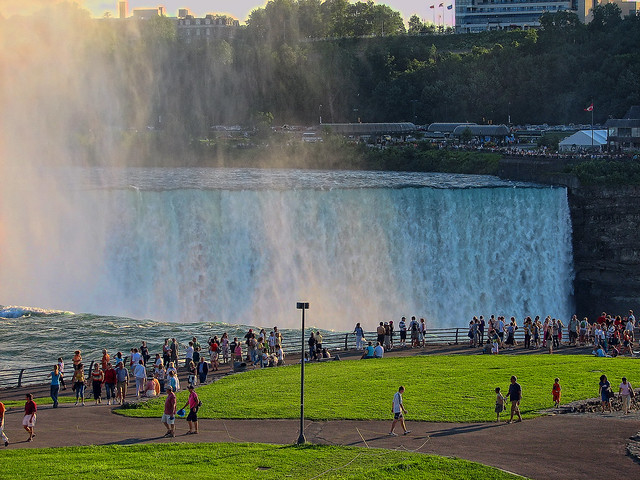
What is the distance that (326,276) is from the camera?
Answer: 49.9 meters

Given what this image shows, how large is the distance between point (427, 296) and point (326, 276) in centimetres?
506

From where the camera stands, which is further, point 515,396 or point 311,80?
point 311,80

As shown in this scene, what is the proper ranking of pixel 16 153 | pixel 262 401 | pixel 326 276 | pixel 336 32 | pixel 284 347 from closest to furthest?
pixel 262 401
pixel 284 347
pixel 326 276
pixel 16 153
pixel 336 32

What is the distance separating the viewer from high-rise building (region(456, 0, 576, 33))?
16950 cm

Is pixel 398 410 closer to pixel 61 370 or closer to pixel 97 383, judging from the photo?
pixel 97 383

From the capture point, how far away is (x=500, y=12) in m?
172

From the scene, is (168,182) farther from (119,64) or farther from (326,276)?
(119,64)

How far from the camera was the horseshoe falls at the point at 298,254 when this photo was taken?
47.8 metres

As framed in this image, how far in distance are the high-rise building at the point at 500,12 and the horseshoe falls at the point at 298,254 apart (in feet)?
393

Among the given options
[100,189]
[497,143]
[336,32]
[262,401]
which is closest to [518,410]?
[262,401]

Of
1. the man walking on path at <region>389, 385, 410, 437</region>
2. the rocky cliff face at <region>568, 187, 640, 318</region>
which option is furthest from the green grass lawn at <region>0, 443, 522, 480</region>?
the rocky cliff face at <region>568, 187, 640, 318</region>

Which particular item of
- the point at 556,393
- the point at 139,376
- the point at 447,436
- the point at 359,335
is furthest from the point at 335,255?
the point at 447,436

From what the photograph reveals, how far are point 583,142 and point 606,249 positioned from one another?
2703 cm

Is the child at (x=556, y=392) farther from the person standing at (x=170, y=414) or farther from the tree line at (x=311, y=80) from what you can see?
the tree line at (x=311, y=80)
